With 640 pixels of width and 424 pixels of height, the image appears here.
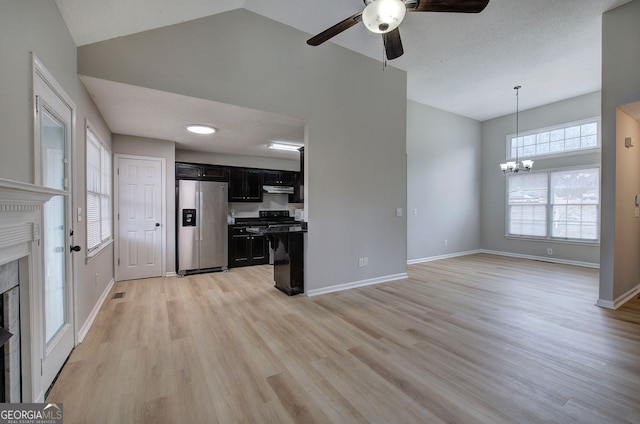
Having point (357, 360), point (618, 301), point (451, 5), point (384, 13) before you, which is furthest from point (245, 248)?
point (618, 301)

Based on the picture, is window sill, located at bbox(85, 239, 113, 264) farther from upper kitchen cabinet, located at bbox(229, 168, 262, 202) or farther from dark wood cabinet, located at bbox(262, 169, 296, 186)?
dark wood cabinet, located at bbox(262, 169, 296, 186)

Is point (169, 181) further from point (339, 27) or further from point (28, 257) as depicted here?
point (339, 27)

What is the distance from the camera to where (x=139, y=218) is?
4.52 meters

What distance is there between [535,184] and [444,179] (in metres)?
2.03

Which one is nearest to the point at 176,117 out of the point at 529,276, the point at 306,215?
the point at 306,215

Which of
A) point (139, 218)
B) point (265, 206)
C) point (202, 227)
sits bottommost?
point (202, 227)

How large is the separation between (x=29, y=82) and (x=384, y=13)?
234 centimetres

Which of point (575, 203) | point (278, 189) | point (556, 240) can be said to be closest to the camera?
point (575, 203)

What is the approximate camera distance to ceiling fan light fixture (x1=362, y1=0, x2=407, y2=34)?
6.49 feet

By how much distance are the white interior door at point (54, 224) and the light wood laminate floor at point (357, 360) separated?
0.83 ft

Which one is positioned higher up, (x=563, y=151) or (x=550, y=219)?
(x=563, y=151)

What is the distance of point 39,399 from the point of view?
1.59 m

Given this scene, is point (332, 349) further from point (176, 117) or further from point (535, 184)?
point (535, 184)

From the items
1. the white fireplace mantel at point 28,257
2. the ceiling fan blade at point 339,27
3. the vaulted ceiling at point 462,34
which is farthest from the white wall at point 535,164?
the white fireplace mantel at point 28,257
